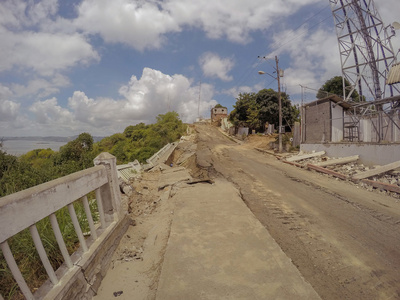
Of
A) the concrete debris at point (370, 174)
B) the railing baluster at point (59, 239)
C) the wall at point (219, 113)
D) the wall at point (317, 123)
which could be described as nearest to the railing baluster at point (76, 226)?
the railing baluster at point (59, 239)

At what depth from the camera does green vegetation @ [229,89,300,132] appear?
31.9 metres

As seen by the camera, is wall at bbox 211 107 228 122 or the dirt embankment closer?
the dirt embankment

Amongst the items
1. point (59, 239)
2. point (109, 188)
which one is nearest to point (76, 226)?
point (59, 239)

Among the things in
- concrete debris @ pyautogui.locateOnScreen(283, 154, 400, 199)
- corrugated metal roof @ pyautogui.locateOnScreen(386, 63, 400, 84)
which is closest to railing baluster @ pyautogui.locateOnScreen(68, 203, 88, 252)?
concrete debris @ pyautogui.locateOnScreen(283, 154, 400, 199)

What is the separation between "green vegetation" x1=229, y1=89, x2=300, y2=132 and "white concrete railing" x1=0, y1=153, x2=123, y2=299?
3043 centimetres

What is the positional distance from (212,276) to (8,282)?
2.20 m

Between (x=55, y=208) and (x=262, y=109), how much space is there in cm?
3275

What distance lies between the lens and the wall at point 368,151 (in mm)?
9414

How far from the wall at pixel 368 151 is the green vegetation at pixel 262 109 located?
18436 mm

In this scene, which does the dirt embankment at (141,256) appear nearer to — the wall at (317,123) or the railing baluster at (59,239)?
the railing baluster at (59,239)

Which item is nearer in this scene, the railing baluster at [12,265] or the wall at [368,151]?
the railing baluster at [12,265]

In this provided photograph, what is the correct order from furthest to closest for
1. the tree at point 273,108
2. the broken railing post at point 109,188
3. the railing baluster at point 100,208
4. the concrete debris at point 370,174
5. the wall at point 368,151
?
the tree at point 273,108, the wall at point 368,151, the concrete debris at point 370,174, the broken railing post at point 109,188, the railing baluster at point 100,208

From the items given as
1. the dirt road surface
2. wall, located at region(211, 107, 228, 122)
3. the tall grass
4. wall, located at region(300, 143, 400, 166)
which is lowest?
the dirt road surface

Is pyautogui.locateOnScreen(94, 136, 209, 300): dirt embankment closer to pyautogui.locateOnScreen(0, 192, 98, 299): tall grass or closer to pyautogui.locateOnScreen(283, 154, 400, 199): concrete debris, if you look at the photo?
pyautogui.locateOnScreen(0, 192, 98, 299): tall grass
